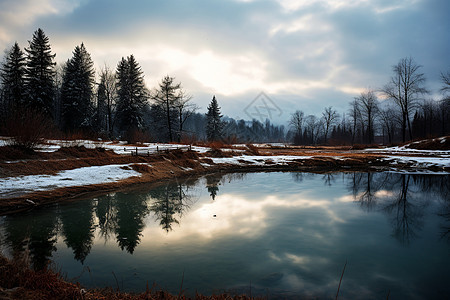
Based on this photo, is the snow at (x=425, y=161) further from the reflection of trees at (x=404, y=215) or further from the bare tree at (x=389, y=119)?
the bare tree at (x=389, y=119)

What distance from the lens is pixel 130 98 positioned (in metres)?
40.3

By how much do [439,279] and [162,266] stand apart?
19.0ft

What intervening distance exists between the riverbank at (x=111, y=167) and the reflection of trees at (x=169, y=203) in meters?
2.34

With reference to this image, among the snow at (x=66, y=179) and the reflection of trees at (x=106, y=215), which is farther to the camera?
the snow at (x=66, y=179)

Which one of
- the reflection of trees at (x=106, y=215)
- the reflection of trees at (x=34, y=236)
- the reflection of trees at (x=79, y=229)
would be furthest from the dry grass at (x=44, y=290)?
the reflection of trees at (x=106, y=215)

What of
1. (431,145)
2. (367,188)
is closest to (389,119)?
(431,145)

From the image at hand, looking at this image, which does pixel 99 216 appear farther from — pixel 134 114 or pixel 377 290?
pixel 134 114

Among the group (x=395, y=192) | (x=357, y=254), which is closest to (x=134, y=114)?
(x=395, y=192)

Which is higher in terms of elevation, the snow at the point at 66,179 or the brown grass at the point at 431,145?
the brown grass at the point at 431,145

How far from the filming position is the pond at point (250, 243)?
5.03 m

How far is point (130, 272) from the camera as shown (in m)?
5.39

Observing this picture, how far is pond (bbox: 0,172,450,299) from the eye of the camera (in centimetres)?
503

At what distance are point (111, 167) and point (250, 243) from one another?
12936 millimetres

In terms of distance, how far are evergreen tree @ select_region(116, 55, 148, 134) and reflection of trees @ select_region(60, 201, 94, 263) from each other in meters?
29.9
